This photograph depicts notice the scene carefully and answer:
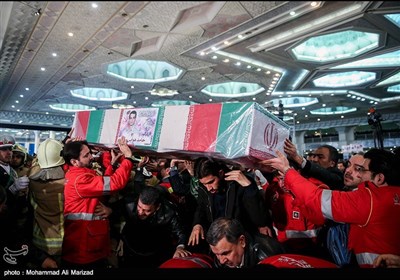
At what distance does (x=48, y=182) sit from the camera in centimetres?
230

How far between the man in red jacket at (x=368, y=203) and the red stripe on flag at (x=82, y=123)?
147 centimetres

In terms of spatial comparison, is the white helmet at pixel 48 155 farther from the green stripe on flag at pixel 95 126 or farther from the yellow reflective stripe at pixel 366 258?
the yellow reflective stripe at pixel 366 258

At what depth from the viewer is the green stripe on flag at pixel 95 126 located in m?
2.06

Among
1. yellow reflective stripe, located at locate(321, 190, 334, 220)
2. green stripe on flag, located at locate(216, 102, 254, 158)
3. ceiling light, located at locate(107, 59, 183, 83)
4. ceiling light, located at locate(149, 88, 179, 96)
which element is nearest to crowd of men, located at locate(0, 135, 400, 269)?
yellow reflective stripe, located at locate(321, 190, 334, 220)

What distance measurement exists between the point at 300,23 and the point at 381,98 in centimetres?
1154

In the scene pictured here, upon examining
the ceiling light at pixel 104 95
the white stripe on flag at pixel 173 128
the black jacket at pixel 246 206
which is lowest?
the black jacket at pixel 246 206

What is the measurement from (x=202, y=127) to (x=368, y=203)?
955 millimetres

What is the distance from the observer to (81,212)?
2.27 metres

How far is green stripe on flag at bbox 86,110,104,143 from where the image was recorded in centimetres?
206

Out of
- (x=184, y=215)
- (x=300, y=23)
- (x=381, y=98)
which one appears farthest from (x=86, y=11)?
(x=381, y=98)

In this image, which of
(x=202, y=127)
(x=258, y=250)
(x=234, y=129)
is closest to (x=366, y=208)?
(x=258, y=250)

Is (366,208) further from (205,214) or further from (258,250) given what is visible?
(205,214)

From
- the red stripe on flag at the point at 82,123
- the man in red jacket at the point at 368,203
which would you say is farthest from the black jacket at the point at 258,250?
the red stripe on flag at the point at 82,123

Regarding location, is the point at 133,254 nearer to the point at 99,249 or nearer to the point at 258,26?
the point at 99,249
